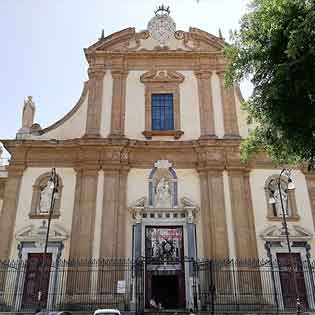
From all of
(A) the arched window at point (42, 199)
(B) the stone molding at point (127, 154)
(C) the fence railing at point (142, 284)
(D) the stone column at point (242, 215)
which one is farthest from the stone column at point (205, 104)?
(A) the arched window at point (42, 199)

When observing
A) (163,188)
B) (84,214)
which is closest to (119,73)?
(163,188)

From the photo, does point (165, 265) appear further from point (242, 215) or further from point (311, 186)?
point (311, 186)

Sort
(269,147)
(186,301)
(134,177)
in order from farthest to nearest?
(134,177) < (186,301) < (269,147)

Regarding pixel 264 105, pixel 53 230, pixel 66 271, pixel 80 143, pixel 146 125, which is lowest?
pixel 66 271

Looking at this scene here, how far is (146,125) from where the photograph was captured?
18.0 meters

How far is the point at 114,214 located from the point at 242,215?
17.6ft

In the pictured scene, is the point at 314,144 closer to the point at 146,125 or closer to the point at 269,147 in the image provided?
the point at 269,147

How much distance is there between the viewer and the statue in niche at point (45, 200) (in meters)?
16.0

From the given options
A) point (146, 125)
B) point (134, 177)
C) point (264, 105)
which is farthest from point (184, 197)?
point (264, 105)

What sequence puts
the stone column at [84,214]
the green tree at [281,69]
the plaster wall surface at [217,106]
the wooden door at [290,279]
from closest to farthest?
the green tree at [281,69] < the wooden door at [290,279] < the stone column at [84,214] < the plaster wall surface at [217,106]

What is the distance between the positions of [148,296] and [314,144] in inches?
362

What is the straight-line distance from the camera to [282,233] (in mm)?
15469

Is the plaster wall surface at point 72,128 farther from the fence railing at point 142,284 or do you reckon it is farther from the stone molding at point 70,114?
the fence railing at point 142,284

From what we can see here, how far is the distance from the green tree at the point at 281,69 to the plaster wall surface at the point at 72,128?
9815mm
